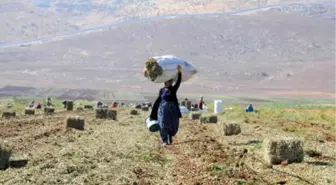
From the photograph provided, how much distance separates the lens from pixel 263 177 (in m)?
12.8

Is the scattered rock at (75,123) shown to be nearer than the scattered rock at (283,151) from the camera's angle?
No

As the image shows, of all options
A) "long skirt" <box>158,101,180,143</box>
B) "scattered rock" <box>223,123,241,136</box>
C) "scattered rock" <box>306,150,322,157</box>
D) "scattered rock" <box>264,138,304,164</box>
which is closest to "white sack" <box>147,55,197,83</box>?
"long skirt" <box>158,101,180,143</box>

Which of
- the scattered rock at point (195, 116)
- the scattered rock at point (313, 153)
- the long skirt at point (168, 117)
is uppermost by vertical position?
the long skirt at point (168, 117)

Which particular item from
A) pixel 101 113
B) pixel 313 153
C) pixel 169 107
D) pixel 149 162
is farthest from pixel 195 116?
pixel 149 162

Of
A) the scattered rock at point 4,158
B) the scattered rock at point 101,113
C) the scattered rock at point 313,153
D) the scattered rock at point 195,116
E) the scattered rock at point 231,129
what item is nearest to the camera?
the scattered rock at point 4,158

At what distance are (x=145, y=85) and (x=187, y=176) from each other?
14843 cm

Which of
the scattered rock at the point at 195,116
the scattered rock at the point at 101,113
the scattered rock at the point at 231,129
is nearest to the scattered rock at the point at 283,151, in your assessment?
the scattered rock at the point at 231,129

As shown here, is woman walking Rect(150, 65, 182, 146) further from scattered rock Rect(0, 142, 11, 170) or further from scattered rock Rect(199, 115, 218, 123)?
scattered rock Rect(199, 115, 218, 123)

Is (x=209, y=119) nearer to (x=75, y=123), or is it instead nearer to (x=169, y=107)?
(x=75, y=123)

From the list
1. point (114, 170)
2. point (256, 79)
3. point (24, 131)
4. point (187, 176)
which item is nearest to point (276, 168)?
point (187, 176)

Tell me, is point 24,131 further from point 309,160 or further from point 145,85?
point 145,85

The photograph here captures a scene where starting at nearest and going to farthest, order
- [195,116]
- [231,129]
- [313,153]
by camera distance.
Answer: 1. [313,153]
2. [231,129]
3. [195,116]

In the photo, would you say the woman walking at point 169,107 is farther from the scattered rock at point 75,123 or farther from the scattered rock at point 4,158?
the scattered rock at point 75,123

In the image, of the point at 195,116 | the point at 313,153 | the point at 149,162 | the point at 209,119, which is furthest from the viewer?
the point at 195,116
